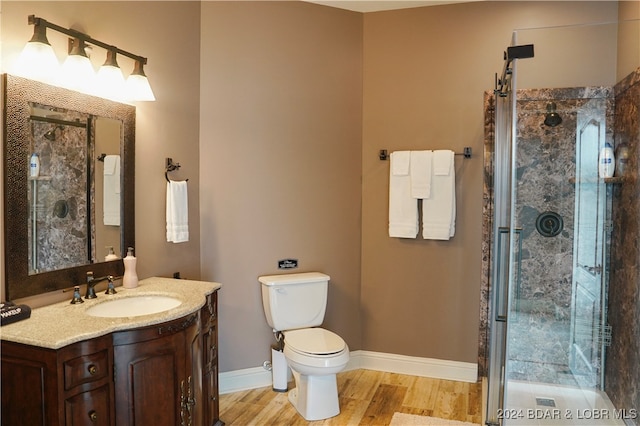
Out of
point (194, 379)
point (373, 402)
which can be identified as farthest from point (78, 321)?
point (373, 402)

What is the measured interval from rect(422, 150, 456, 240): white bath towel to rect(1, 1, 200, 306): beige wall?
167 cm

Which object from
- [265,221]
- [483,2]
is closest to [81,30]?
[265,221]

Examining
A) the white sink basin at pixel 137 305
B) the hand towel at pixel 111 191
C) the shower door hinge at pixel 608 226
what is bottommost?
the white sink basin at pixel 137 305

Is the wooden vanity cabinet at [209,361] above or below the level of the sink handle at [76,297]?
below

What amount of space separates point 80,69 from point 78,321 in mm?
1147

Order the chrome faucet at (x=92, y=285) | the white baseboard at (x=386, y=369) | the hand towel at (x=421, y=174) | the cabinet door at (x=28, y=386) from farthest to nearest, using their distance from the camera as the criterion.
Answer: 1. the hand towel at (x=421, y=174)
2. the white baseboard at (x=386, y=369)
3. the chrome faucet at (x=92, y=285)
4. the cabinet door at (x=28, y=386)

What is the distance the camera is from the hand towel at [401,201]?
3242mm

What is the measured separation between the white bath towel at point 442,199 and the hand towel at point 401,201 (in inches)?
4.8

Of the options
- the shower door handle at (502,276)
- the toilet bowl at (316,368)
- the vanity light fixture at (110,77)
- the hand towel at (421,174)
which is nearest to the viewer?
the vanity light fixture at (110,77)

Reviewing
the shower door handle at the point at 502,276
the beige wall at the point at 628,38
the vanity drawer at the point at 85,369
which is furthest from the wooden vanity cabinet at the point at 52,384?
the beige wall at the point at 628,38

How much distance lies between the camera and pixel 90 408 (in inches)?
62.9

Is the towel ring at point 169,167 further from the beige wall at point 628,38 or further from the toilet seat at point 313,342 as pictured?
the beige wall at point 628,38

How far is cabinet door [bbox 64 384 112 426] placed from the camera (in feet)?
5.03

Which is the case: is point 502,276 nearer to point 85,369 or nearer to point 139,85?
point 85,369
